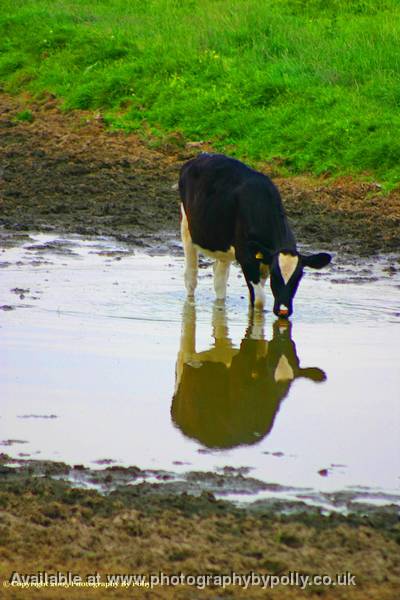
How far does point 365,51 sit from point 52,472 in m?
15.3

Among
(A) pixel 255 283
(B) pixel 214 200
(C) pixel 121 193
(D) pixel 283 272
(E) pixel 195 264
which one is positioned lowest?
(C) pixel 121 193

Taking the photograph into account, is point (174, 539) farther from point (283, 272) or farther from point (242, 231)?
point (242, 231)

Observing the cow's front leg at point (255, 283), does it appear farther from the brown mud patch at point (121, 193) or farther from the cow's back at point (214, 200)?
the brown mud patch at point (121, 193)

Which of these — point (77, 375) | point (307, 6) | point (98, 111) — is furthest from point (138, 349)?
point (307, 6)

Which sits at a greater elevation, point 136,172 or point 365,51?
point 365,51

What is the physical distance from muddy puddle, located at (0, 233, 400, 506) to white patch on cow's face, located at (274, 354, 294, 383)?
0.03 feet

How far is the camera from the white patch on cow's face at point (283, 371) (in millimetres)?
9102

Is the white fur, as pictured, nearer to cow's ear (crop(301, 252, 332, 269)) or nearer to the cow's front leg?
the cow's front leg

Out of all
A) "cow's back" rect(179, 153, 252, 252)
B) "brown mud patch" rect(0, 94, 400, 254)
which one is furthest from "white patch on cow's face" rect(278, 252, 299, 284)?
"brown mud patch" rect(0, 94, 400, 254)

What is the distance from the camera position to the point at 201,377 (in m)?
9.02

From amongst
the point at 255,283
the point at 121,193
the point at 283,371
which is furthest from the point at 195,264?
the point at 121,193

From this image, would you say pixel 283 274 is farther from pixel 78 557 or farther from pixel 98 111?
pixel 98 111

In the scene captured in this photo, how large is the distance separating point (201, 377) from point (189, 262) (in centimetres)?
327

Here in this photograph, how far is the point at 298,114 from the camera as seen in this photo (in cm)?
1892
